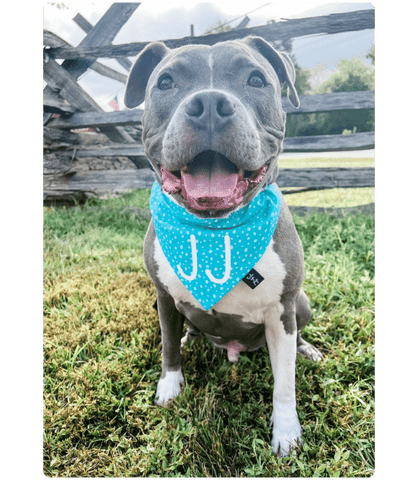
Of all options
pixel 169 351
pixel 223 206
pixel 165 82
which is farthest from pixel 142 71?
pixel 169 351

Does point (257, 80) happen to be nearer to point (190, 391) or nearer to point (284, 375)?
point (284, 375)

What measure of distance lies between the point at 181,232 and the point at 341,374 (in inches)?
52.5

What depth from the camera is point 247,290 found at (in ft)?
6.18

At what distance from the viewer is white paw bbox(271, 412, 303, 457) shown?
6.13 ft

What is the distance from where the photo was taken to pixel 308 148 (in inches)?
109

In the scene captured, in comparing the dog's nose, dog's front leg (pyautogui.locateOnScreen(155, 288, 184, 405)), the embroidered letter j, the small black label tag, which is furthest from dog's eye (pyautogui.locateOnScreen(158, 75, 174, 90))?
dog's front leg (pyautogui.locateOnScreen(155, 288, 184, 405))

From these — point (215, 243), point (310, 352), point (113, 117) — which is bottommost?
point (310, 352)

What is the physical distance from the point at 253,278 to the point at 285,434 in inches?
32.7

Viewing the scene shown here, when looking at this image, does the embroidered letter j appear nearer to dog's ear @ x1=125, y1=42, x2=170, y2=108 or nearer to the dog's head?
the dog's head

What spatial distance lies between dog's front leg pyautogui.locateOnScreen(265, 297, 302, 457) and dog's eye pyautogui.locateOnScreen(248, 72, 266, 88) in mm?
1054

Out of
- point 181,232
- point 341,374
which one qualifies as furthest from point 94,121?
point 341,374

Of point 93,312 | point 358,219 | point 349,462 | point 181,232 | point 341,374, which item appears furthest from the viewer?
point 358,219

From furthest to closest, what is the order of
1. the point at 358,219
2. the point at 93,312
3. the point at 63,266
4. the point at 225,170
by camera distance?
the point at 63,266 < the point at 358,219 < the point at 93,312 < the point at 225,170

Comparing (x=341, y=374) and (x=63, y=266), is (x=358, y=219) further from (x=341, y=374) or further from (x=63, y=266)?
(x=63, y=266)
